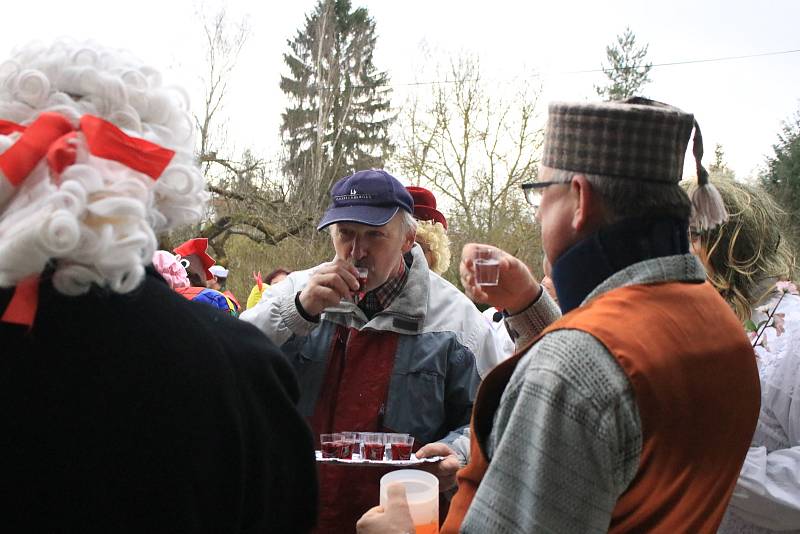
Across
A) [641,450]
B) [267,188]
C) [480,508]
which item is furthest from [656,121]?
[267,188]

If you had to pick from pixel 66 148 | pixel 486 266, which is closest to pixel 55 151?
pixel 66 148

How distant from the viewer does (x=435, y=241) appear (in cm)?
421

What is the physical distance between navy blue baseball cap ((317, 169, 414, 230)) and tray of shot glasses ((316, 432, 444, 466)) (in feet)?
2.98

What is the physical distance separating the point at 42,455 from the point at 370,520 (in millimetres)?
981

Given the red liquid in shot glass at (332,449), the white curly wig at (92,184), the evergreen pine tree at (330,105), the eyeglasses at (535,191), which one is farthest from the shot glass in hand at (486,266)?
the evergreen pine tree at (330,105)

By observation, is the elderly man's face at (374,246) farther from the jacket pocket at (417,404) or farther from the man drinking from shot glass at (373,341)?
the jacket pocket at (417,404)

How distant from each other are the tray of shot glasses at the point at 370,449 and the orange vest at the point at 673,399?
1.02 meters

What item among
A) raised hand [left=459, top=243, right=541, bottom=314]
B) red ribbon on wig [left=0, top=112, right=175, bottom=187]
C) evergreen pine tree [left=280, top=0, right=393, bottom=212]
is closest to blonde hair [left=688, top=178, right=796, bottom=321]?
raised hand [left=459, top=243, right=541, bottom=314]

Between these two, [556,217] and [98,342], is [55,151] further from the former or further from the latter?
[556,217]

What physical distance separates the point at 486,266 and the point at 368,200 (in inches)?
41.0

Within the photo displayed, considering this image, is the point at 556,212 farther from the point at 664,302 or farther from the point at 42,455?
the point at 42,455

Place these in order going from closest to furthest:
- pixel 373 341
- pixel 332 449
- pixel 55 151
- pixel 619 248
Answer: pixel 55 151, pixel 619 248, pixel 332 449, pixel 373 341

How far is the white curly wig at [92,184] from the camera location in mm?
1004

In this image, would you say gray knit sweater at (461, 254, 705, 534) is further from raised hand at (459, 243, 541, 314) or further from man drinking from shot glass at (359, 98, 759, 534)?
raised hand at (459, 243, 541, 314)
